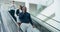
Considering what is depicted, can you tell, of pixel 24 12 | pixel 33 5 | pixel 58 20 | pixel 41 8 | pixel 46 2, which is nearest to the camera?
pixel 24 12

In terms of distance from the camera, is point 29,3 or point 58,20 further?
point 29,3

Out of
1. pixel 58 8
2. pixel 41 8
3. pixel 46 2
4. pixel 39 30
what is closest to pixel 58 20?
pixel 58 8

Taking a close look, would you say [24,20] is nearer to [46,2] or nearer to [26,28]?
[26,28]

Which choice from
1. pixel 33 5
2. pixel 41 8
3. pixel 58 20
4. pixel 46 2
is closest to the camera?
pixel 58 20

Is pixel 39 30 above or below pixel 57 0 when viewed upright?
below

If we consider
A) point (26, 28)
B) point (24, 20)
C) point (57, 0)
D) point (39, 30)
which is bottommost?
point (39, 30)

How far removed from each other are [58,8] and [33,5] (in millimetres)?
4889

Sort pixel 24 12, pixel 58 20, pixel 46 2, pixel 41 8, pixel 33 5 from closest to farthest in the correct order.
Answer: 1. pixel 24 12
2. pixel 58 20
3. pixel 46 2
4. pixel 41 8
5. pixel 33 5

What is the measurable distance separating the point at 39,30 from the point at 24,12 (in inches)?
68.5

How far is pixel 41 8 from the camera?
989 cm

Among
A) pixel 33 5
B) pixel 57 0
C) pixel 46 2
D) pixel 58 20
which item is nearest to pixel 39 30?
pixel 58 20

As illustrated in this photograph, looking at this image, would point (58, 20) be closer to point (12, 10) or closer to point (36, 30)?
point (36, 30)

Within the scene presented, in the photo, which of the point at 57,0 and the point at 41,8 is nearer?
the point at 57,0

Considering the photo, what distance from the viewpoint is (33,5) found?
11250 millimetres
